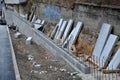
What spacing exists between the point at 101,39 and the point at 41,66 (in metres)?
2.58

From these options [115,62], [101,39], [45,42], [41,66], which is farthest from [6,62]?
[115,62]

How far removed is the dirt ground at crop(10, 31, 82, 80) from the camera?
12.1 metres

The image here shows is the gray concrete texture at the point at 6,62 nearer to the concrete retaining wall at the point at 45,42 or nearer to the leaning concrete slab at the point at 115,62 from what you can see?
the concrete retaining wall at the point at 45,42

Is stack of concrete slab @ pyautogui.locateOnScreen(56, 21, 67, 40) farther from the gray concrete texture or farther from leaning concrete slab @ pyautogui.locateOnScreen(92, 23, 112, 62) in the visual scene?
leaning concrete slab @ pyautogui.locateOnScreen(92, 23, 112, 62)

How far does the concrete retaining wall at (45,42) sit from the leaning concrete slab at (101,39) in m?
0.98

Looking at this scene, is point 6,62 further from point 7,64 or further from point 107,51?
point 107,51

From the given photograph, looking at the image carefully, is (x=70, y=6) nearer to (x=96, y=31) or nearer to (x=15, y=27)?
(x=96, y=31)

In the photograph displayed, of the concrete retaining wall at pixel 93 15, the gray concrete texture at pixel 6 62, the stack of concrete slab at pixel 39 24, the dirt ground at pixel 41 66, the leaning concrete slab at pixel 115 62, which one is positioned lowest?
the gray concrete texture at pixel 6 62

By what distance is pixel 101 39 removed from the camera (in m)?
13.6

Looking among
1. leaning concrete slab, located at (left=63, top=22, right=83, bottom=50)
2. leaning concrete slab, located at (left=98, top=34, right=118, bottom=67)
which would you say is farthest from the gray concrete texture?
leaning concrete slab, located at (left=98, top=34, right=118, bottom=67)

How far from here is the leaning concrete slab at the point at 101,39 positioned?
1332 centimetres

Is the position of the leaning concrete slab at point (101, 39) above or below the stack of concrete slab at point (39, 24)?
above

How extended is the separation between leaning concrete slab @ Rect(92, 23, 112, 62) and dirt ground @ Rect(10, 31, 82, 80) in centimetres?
121

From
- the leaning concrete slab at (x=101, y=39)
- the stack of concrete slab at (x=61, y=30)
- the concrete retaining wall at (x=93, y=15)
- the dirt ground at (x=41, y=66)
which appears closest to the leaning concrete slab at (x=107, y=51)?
the leaning concrete slab at (x=101, y=39)
